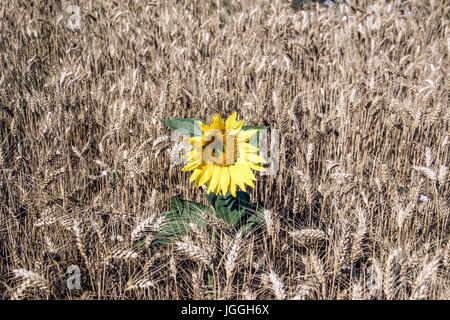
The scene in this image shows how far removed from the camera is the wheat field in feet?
4.25

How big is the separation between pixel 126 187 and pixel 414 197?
1.25m

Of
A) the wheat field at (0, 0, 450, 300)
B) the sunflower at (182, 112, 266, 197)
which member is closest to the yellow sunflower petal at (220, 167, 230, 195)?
the sunflower at (182, 112, 266, 197)

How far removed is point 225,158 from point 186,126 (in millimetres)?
185

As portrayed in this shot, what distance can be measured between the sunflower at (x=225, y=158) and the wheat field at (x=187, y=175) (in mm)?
177

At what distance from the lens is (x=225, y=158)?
4.28 ft

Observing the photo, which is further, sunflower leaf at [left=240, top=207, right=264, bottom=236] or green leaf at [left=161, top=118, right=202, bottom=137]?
sunflower leaf at [left=240, top=207, right=264, bottom=236]

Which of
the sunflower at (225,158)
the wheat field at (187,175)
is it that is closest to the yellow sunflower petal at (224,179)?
the sunflower at (225,158)

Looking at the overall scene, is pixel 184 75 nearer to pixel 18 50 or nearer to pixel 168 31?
pixel 168 31

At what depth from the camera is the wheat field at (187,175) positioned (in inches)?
51.1

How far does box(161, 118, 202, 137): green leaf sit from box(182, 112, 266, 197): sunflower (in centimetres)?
3

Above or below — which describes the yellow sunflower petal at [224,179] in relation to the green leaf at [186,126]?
below

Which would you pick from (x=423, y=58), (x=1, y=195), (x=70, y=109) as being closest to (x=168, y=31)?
(x=70, y=109)

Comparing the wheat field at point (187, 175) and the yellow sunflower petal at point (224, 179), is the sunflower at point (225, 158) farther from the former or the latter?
the wheat field at point (187, 175)

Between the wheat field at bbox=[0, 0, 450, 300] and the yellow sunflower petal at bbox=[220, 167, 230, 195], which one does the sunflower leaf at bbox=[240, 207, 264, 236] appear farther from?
the yellow sunflower petal at bbox=[220, 167, 230, 195]
